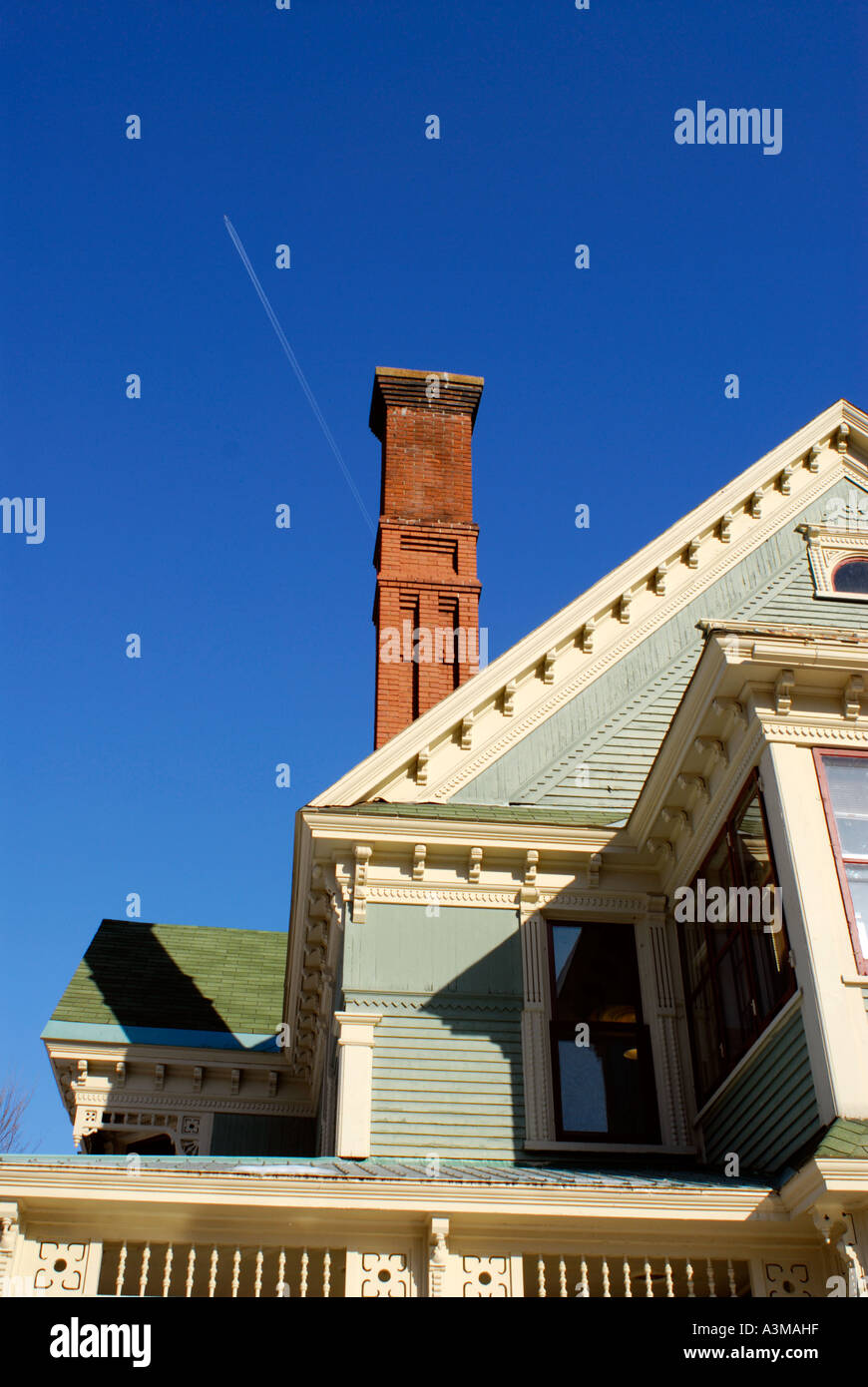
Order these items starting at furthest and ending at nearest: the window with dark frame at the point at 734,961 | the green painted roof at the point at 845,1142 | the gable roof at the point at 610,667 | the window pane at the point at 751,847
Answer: the gable roof at the point at 610,667 → the window pane at the point at 751,847 → the window with dark frame at the point at 734,961 → the green painted roof at the point at 845,1142

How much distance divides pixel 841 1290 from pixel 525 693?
6660mm

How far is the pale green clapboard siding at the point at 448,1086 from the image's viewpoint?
988cm

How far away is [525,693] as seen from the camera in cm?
1283

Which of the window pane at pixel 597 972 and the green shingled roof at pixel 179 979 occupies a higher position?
the green shingled roof at pixel 179 979

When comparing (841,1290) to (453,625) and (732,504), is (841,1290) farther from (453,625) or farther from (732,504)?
(453,625)

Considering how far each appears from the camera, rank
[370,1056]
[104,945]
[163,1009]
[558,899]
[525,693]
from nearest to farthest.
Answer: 1. [370,1056]
2. [558,899]
3. [525,693]
4. [163,1009]
5. [104,945]

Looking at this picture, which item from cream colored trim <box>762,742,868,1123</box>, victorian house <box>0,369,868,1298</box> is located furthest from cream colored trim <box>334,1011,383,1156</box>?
cream colored trim <box>762,742,868,1123</box>

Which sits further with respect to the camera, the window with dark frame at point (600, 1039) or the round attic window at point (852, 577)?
the round attic window at point (852, 577)

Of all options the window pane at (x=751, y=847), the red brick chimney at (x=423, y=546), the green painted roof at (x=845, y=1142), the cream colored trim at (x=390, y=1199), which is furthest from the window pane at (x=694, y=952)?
the red brick chimney at (x=423, y=546)

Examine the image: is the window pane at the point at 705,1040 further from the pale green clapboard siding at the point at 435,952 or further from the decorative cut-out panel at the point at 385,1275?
the decorative cut-out panel at the point at 385,1275

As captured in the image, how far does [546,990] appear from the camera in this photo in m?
10.7

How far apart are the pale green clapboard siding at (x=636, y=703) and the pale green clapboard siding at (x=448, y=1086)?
241 centimetres
